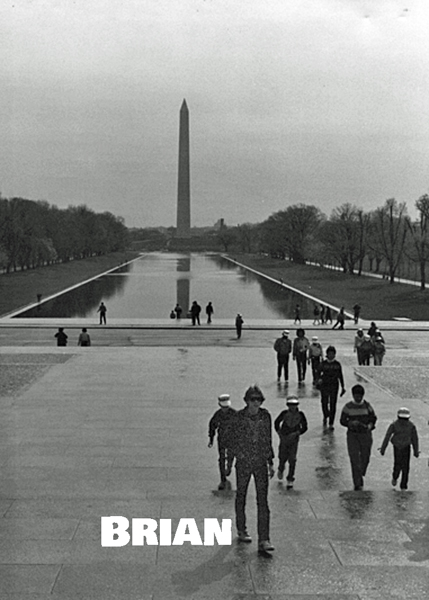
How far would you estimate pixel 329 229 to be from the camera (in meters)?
89.1

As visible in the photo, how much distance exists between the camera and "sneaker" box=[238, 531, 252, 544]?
6.59 metres

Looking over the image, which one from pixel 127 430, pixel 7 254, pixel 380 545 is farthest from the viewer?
pixel 7 254

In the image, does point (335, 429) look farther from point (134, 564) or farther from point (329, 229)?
point (329, 229)

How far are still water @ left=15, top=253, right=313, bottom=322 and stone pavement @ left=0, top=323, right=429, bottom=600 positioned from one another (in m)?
25.0

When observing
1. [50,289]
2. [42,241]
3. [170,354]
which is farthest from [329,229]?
[170,354]

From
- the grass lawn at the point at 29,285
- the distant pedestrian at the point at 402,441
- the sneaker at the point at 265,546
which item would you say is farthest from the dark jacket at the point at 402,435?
the grass lawn at the point at 29,285

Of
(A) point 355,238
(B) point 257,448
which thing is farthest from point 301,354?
(A) point 355,238

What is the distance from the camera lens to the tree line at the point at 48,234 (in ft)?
253

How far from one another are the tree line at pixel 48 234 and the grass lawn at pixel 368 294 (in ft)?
96.4

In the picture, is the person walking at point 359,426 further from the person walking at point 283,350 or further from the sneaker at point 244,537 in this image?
the person walking at point 283,350

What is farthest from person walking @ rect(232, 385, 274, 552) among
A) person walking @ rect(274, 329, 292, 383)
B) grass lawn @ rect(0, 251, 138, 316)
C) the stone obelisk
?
the stone obelisk

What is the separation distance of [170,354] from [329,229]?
71.2 metres

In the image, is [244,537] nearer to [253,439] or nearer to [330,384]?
[253,439]

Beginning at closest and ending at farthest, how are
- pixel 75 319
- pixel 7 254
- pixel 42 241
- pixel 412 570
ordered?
pixel 412 570 → pixel 75 319 → pixel 7 254 → pixel 42 241
